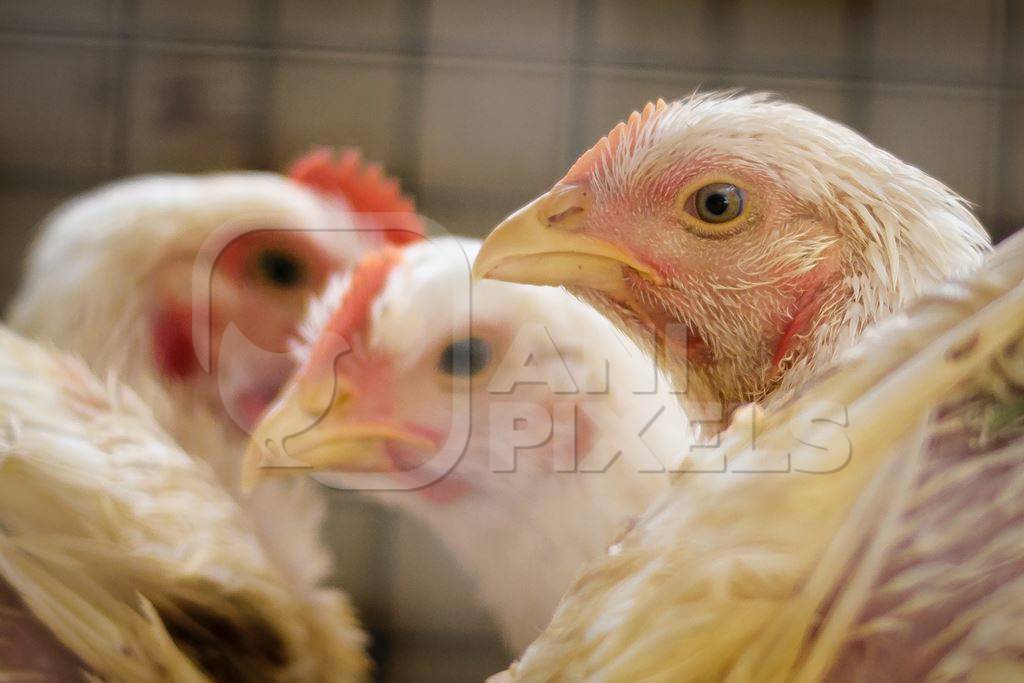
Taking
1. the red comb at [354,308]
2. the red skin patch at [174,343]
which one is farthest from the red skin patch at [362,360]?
the red skin patch at [174,343]

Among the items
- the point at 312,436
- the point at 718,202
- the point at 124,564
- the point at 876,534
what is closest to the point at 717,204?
the point at 718,202

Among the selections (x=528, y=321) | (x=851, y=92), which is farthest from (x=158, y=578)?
(x=851, y=92)

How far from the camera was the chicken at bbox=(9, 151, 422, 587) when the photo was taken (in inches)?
32.8

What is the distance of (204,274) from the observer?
2.97ft

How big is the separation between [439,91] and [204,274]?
0.30 metres

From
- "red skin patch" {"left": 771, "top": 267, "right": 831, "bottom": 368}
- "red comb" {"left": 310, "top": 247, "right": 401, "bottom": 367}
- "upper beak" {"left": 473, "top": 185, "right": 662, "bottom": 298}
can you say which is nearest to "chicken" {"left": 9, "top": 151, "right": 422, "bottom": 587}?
"red comb" {"left": 310, "top": 247, "right": 401, "bottom": 367}

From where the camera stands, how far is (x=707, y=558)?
0.43 metres

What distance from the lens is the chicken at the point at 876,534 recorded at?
41 cm

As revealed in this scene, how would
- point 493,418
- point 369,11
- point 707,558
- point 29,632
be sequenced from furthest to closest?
1. point 369,11
2. point 493,418
3. point 29,632
4. point 707,558

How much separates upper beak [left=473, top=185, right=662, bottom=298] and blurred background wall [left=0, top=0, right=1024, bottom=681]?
0.46ft

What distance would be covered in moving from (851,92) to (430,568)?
1.73 feet

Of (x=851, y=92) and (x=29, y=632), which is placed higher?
(x=851, y=92)

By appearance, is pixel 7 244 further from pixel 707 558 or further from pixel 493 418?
pixel 707 558

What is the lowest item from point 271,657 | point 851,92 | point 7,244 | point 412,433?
point 271,657
